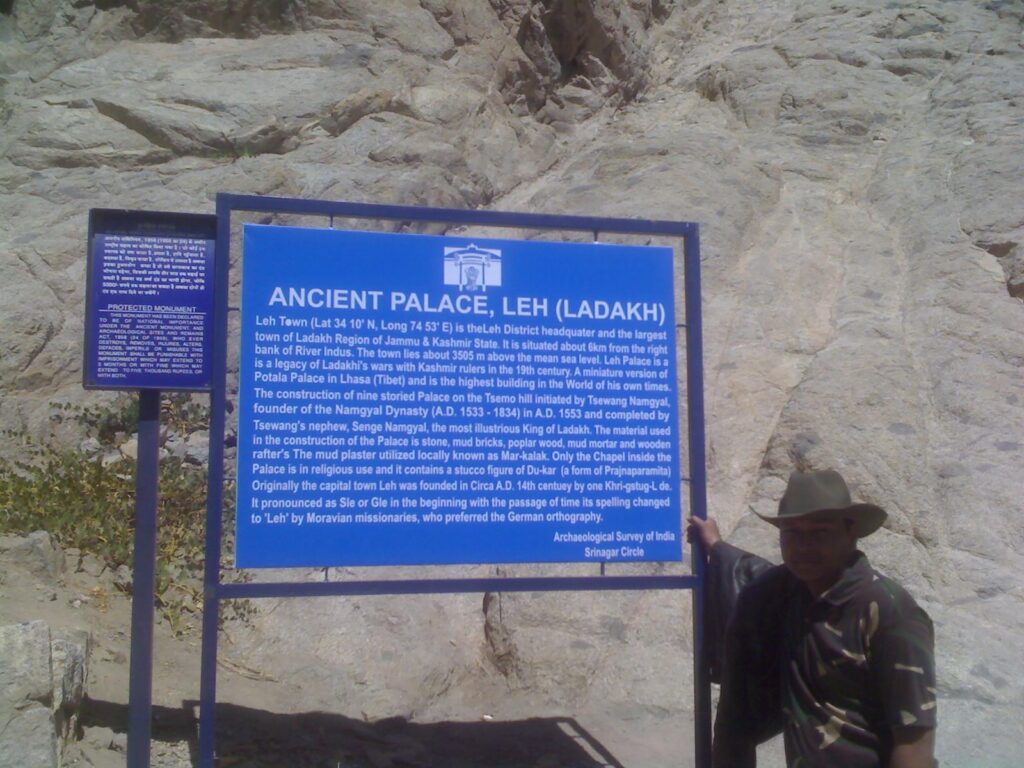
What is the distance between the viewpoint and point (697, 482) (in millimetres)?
4461

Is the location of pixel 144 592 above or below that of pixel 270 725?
above

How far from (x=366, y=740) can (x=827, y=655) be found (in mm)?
2789

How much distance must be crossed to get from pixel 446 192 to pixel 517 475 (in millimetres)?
5551

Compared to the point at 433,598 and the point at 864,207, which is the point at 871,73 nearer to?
the point at 864,207

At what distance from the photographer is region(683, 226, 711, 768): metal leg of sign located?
4293 millimetres

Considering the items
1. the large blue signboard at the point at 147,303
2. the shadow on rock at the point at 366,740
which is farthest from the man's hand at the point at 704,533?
the large blue signboard at the point at 147,303

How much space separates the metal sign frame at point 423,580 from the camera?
394 centimetres

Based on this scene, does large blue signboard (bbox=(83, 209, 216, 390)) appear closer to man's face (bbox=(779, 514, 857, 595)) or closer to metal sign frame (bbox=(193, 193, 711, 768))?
metal sign frame (bbox=(193, 193, 711, 768))

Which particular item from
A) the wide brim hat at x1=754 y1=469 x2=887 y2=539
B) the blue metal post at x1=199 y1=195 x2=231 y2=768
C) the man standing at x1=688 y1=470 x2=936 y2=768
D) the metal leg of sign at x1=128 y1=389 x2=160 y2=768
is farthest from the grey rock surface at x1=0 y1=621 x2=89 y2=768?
the wide brim hat at x1=754 y1=469 x2=887 y2=539

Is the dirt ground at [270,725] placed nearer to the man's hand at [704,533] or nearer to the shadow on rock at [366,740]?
the shadow on rock at [366,740]

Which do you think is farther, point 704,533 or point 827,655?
point 704,533

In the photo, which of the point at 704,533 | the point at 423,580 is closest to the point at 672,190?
the point at 704,533

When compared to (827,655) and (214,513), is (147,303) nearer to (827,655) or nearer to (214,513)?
(214,513)

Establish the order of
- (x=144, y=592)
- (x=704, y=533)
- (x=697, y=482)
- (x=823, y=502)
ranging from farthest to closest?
(x=697, y=482), (x=704, y=533), (x=144, y=592), (x=823, y=502)
